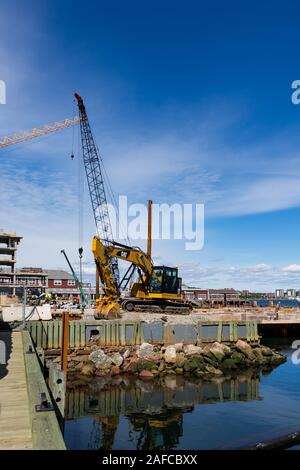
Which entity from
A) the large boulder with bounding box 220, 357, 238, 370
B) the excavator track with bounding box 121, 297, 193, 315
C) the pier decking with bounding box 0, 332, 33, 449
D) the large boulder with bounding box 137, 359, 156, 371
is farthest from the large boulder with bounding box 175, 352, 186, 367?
the pier decking with bounding box 0, 332, 33, 449

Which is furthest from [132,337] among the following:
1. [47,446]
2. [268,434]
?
[47,446]

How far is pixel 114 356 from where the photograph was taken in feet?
89.7

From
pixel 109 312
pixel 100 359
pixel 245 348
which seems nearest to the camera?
pixel 100 359

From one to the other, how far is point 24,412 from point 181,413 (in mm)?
11801

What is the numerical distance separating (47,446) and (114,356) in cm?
2065

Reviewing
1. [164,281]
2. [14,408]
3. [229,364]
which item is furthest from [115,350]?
[14,408]

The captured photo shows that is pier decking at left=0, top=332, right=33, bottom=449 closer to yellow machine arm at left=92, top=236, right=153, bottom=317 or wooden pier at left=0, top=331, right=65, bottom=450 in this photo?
wooden pier at left=0, top=331, right=65, bottom=450

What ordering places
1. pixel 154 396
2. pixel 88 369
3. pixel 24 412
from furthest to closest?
pixel 88 369, pixel 154 396, pixel 24 412

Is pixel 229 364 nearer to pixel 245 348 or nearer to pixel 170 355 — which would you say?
pixel 245 348

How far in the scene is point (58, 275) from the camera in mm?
118812

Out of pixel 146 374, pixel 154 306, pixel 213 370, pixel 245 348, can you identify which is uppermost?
pixel 154 306

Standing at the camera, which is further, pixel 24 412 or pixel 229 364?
pixel 229 364

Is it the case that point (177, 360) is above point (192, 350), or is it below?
below

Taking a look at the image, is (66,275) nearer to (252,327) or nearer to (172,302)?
(172,302)
